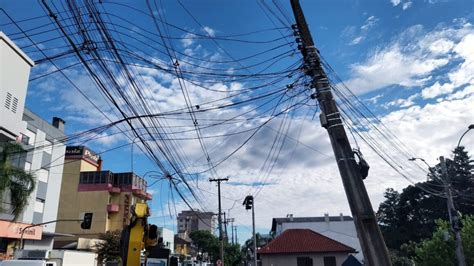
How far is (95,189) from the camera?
57.8 meters

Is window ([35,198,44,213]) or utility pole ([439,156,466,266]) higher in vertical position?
window ([35,198,44,213])

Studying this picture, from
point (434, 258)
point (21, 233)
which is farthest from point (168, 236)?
point (434, 258)

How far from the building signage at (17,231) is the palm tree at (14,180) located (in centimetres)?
957

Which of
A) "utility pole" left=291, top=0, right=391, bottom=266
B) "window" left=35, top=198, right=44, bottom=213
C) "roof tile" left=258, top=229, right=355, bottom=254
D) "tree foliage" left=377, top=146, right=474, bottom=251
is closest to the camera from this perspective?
"utility pole" left=291, top=0, right=391, bottom=266

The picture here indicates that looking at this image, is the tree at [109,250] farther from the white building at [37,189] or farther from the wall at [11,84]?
the wall at [11,84]

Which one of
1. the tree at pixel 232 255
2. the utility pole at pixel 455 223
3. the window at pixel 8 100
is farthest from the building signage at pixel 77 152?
the window at pixel 8 100

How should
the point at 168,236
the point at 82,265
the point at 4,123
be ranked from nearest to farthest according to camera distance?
1. the point at 4,123
2. the point at 82,265
3. the point at 168,236

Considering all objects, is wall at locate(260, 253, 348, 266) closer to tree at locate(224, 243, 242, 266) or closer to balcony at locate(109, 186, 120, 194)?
balcony at locate(109, 186, 120, 194)

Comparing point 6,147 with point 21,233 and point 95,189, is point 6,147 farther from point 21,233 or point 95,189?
point 95,189

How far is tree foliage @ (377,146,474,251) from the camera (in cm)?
6025

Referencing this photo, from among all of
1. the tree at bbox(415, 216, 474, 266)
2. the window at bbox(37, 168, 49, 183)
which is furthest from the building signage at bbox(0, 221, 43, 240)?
the tree at bbox(415, 216, 474, 266)

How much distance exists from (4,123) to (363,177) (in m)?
7.12

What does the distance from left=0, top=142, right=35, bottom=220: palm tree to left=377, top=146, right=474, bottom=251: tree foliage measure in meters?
53.3

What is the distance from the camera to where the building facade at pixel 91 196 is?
56.5 metres
